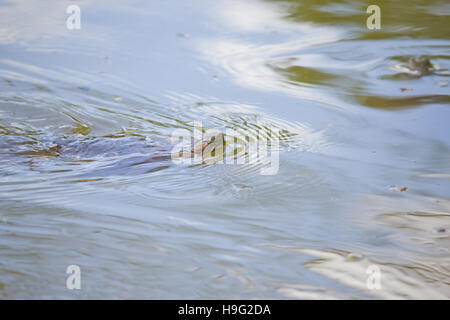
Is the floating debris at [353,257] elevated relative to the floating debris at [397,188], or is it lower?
lower

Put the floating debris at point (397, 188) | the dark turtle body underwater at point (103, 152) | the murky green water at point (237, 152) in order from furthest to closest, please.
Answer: the dark turtle body underwater at point (103, 152) < the floating debris at point (397, 188) < the murky green water at point (237, 152)

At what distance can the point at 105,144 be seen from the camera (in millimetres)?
2590

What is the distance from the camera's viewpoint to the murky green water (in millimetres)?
1581

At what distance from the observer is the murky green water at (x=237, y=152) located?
5.19 feet

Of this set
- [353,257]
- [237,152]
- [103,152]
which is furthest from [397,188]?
[103,152]

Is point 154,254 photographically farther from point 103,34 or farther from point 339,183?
point 103,34

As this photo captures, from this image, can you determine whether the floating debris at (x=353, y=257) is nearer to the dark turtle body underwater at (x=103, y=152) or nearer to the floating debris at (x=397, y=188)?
the floating debris at (x=397, y=188)

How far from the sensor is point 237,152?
8.21 feet

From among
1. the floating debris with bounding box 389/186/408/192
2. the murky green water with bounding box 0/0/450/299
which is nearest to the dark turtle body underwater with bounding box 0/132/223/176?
the murky green water with bounding box 0/0/450/299

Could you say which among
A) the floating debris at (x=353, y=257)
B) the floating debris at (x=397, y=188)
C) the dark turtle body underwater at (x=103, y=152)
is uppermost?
the dark turtle body underwater at (x=103, y=152)

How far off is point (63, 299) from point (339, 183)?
128 cm

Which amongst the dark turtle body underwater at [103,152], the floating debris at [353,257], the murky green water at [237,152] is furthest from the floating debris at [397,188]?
the dark turtle body underwater at [103,152]

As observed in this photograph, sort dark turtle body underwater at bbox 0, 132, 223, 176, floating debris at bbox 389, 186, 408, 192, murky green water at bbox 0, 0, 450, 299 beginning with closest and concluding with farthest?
murky green water at bbox 0, 0, 450, 299
floating debris at bbox 389, 186, 408, 192
dark turtle body underwater at bbox 0, 132, 223, 176

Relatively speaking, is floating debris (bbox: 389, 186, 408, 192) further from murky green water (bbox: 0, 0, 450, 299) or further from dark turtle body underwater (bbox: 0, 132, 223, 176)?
dark turtle body underwater (bbox: 0, 132, 223, 176)
